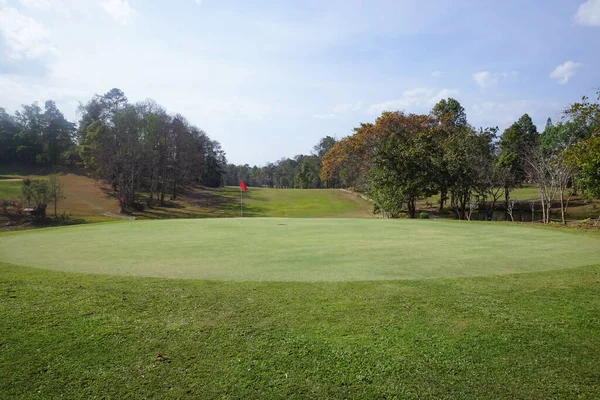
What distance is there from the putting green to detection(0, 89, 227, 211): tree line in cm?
3028

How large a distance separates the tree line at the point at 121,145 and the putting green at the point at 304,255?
3028 cm

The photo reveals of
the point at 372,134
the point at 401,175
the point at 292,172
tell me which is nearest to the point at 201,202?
the point at 372,134

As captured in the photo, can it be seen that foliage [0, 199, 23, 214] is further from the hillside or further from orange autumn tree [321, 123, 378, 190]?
orange autumn tree [321, 123, 378, 190]

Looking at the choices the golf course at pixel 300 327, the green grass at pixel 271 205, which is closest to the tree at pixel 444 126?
the green grass at pixel 271 205

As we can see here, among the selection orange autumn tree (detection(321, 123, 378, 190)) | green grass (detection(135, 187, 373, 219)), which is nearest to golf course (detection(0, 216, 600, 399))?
green grass (detection(135, 187, 373, 219))

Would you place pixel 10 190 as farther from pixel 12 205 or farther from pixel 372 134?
pixel 372 134

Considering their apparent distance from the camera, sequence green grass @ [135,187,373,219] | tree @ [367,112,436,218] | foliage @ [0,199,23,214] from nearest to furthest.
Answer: foliage @ [0,199,23,214], tree @ [367,112,436,218], green grass @ [135,187,373,219]

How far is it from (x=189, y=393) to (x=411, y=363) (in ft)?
6.78

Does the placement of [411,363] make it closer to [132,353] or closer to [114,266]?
[132,353]

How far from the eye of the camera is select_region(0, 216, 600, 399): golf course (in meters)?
3.24

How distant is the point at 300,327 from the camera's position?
14.1 ft

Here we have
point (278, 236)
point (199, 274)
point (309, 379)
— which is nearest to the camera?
point (309, 379)

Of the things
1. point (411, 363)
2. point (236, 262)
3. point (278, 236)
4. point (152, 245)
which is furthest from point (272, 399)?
point (278, 236)

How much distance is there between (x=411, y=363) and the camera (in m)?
3.55
